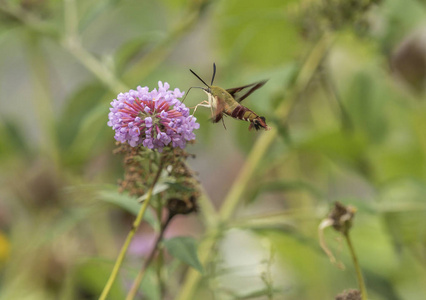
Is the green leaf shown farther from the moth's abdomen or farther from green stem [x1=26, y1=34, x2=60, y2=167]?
green stem [x1=26, y1=34, x2=60, y2=167]

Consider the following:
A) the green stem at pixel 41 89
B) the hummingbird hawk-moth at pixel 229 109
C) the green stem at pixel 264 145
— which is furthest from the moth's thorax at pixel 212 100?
the green stem at pixel 41 89

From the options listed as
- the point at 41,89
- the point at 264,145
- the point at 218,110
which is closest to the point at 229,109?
the point at 218,110

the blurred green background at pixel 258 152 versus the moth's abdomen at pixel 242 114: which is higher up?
the blurred green background at pixel 258 152

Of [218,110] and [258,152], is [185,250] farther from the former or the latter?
[258,152]

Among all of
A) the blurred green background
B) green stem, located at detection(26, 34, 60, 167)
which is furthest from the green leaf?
green stem, located at detection(26, 34, 60, 167)

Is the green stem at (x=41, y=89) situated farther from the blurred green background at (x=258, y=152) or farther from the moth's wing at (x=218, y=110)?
the moth's wing at (x=218, y=110)

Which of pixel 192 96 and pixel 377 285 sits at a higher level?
pixel 192 96

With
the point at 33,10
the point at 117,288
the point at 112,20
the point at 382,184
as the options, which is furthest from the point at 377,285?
the point at 112,20

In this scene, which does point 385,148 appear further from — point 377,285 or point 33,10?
point 33,10
